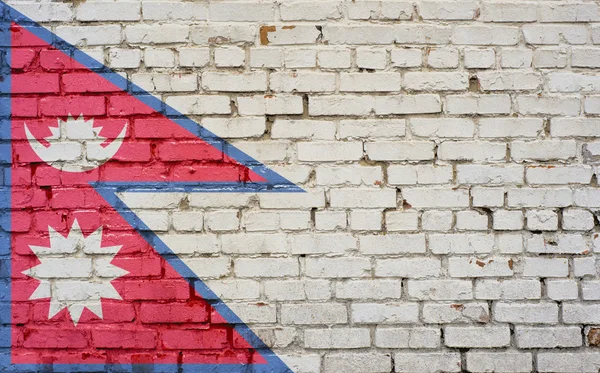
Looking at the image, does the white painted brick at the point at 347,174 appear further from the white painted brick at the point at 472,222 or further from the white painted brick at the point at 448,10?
the white painted brick at the point at 448,10

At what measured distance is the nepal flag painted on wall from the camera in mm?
2117

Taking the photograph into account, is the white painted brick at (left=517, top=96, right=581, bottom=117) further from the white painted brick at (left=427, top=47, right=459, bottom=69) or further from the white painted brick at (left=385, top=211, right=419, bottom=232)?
the white painted brick at (left=385, top=211, right=419, bottom=232)

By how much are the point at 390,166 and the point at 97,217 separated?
114cm

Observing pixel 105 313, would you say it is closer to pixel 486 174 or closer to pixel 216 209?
pixel 216 209

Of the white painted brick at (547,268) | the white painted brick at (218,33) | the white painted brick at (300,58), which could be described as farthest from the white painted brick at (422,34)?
the white painted brick at (547,268)

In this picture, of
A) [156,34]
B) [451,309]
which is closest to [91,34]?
[156,34]

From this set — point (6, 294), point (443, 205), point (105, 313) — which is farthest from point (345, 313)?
point (6, 294)

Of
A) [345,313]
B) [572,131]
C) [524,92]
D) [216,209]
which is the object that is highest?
[524,92]

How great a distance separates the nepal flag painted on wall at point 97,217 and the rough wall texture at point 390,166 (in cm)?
7

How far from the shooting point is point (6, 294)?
83.5 inches

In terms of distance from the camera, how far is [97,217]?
212 cm

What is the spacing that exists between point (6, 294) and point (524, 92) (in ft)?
6.98

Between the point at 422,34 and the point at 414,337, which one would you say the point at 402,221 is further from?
the point at 422,34

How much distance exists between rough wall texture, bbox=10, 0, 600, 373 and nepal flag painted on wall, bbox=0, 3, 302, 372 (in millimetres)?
70
